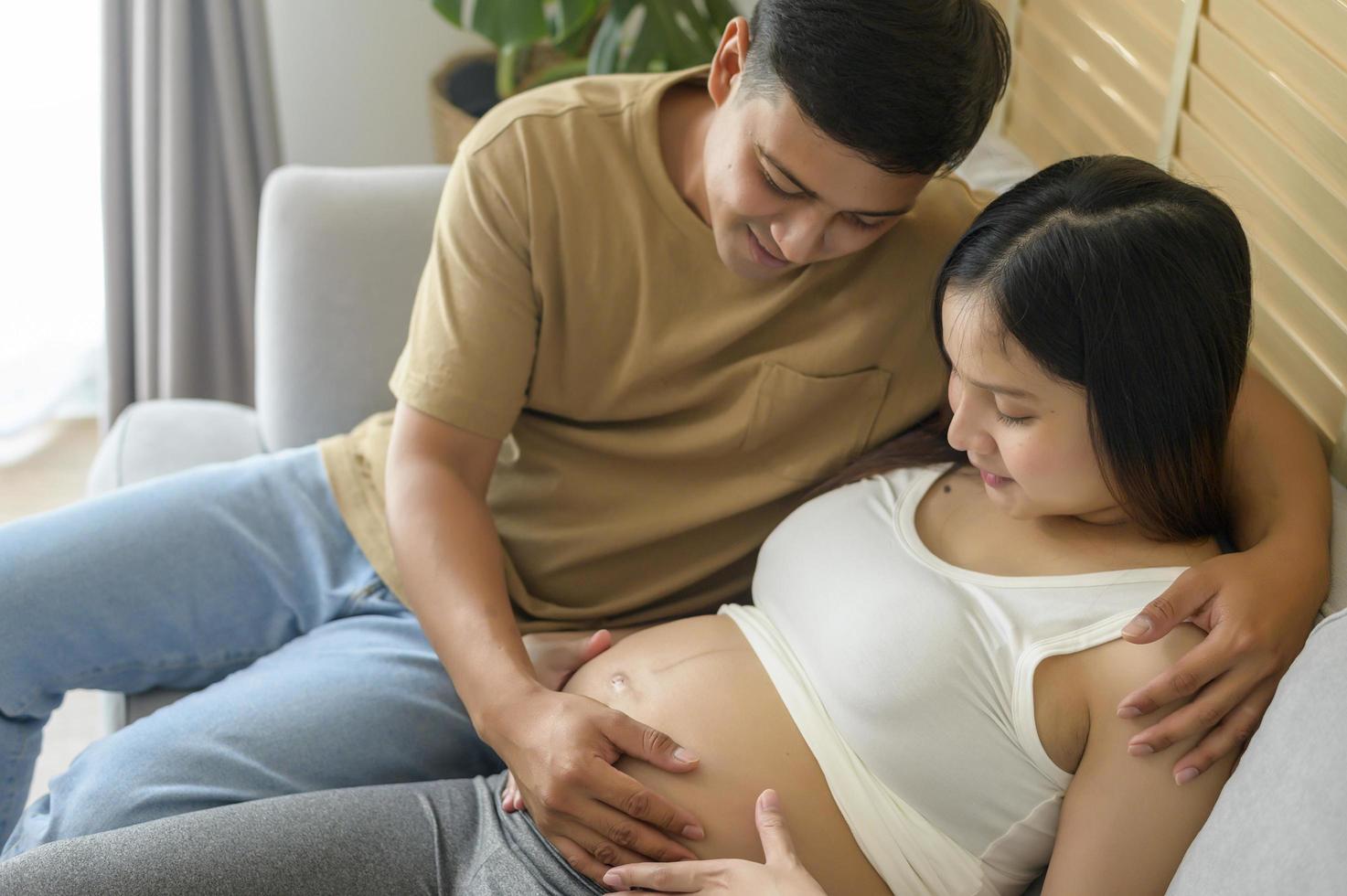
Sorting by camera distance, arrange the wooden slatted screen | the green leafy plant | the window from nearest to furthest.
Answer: the wooden slatted screen → the green leafy plant → the window

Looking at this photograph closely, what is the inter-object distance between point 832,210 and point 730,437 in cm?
31

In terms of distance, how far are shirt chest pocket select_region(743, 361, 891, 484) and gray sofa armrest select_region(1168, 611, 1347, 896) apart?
1.72ft

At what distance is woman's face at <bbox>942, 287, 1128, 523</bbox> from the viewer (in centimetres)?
100

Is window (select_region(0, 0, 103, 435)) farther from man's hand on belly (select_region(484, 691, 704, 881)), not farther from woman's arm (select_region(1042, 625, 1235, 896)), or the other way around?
woman's arm (select_region(1042, 625, 1235, 896))

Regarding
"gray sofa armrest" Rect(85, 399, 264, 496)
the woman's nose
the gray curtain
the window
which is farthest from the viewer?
the window

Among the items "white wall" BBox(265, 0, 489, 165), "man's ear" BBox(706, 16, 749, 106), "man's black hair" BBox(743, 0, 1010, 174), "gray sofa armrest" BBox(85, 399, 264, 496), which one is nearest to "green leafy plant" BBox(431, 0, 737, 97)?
"white wall" BBox(265, 0, 489, 165)

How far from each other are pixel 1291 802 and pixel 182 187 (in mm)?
2223

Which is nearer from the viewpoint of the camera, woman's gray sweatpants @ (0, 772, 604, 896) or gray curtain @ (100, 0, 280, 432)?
woman's gray sweatpants @ (0, 772, 604, 896)

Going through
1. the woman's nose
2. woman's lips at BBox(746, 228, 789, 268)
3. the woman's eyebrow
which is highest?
woman's lips at BBox(746, 228, 789, 268)

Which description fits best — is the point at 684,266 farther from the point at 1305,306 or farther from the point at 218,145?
the point at 218,145

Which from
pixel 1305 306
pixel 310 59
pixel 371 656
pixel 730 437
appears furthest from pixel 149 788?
pixel 310 59

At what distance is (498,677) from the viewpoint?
1.18 m

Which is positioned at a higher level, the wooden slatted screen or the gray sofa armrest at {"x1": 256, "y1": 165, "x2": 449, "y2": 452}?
the wooden slatted screen

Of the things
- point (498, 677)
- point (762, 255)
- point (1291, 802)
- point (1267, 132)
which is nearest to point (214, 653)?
point (498, 677)
